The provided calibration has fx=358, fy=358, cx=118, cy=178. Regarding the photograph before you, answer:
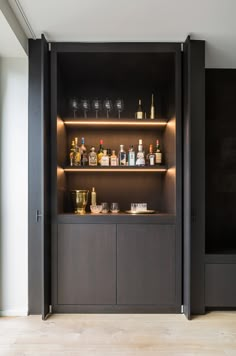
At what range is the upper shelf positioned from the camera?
11.2ft

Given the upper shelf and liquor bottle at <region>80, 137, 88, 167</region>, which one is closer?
the upper shelf

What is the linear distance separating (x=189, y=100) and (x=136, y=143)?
911 mm

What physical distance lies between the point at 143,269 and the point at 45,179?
3.90ft

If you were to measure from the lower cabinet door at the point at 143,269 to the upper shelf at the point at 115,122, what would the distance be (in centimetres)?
99

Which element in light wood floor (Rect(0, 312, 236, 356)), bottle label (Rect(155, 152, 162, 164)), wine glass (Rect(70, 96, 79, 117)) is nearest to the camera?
light wood floor (Rect(0, 312, 236, 356))

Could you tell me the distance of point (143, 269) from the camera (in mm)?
3227

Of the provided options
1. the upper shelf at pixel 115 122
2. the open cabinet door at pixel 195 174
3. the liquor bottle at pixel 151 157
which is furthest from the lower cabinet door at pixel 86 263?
the upper shelf at pixel 115 122

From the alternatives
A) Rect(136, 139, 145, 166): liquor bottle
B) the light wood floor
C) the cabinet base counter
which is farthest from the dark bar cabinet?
Rect(136, 139, 145, 166): liquor bottle

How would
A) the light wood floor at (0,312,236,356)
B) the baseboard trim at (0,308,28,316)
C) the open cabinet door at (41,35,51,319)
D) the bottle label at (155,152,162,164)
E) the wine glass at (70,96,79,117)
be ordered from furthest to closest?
the bottle label at (155,152,162,164), the wine glass at (70,96,79,117), the baseboard trim at (0,308,28,316), the open cabinet door at (41,35,51,319), the light wood floor at (0,312,236,356)

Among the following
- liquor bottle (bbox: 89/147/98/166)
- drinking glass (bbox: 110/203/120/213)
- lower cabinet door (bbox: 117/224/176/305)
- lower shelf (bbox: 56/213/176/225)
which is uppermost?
A: liquor bottle (bbox: 89/147/98/166)

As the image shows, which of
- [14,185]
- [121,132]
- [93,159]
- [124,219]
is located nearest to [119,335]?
[124,219]

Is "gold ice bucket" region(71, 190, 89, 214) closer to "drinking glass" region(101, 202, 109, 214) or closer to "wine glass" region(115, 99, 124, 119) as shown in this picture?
"drinking glass" region(101, 202, 109, 214)

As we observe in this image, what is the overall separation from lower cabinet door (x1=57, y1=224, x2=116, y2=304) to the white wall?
0.34 meters

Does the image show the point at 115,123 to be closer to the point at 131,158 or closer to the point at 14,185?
the point at 131,158
